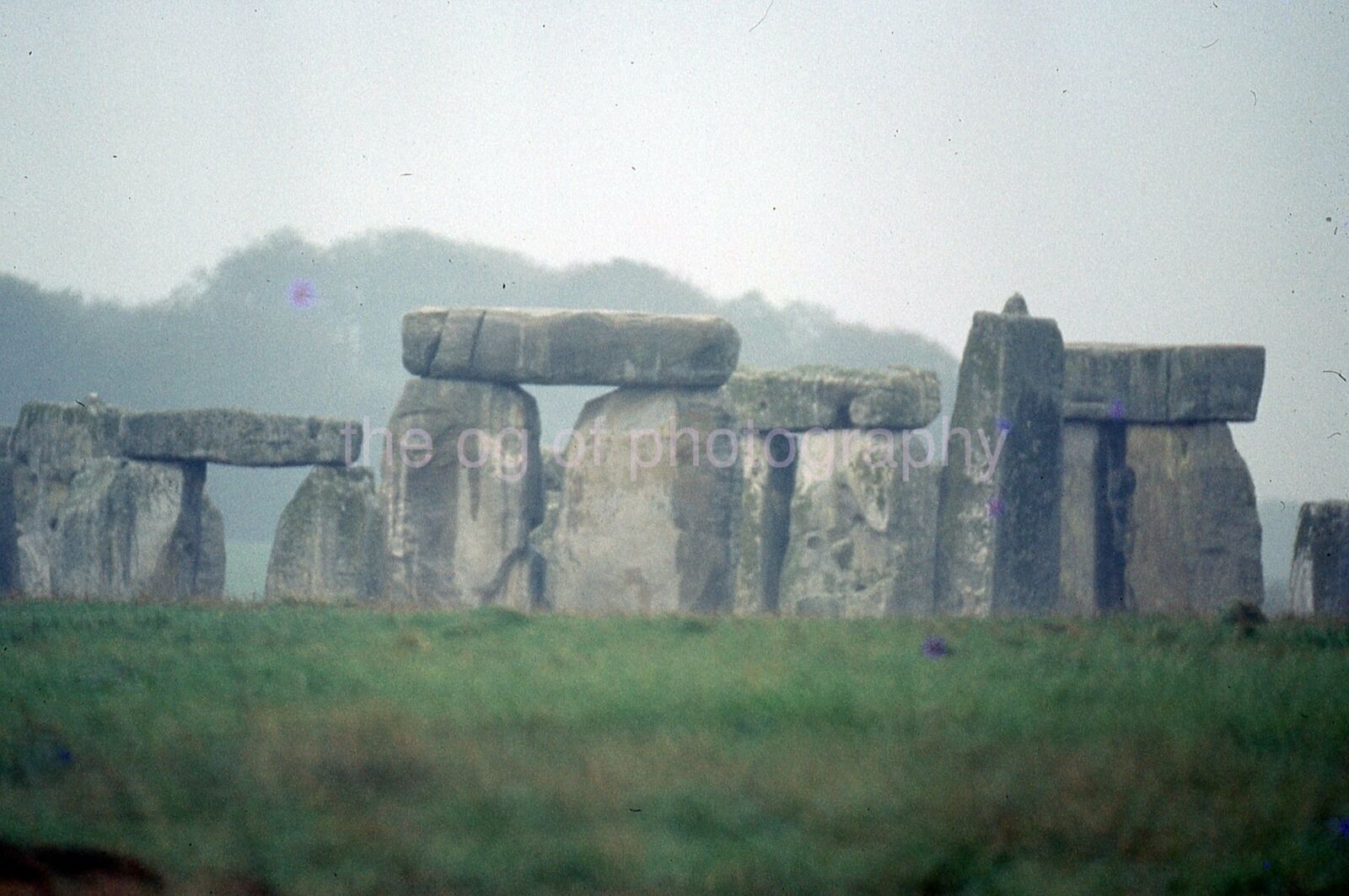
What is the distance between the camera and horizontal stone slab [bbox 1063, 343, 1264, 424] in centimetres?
1822

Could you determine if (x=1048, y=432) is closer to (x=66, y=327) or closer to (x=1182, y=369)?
(x=1182, y=369)

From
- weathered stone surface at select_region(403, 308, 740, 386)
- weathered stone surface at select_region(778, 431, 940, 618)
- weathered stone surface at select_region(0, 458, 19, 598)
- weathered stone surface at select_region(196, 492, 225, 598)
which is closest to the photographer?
weathered stone surface at select_region(403, 308, 740, 386)

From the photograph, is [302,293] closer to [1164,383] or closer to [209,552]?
[209,552]

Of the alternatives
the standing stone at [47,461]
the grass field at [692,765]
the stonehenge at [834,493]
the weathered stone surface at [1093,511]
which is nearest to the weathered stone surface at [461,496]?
the stonehenge at [834,493]

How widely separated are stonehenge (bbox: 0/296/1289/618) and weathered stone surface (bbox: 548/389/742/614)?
23 mm

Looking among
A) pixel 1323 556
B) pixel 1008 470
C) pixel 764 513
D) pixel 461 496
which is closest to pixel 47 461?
pixel 461 496

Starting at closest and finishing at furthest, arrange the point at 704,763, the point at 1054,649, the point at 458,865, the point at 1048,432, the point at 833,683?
the point at 458,865
the point at 704,763
the point at 833,683
the point at 1054,649
the point at 1048,432

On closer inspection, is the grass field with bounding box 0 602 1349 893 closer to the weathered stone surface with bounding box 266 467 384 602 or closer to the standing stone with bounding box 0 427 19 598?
the weathered stone surface with bounding box 266 467 384 602

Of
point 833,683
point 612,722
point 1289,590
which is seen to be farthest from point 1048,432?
point 612,722

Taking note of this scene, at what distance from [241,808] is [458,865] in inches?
39.9

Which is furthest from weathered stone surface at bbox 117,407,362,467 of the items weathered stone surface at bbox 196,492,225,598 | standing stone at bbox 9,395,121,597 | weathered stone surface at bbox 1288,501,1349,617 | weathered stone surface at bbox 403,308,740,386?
weathered stone surface at bbox 1288,501,1349,617

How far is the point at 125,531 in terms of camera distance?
17.5 m

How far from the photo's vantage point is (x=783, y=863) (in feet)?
21.4

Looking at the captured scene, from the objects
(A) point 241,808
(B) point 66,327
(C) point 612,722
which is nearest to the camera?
(A) point 241,808
